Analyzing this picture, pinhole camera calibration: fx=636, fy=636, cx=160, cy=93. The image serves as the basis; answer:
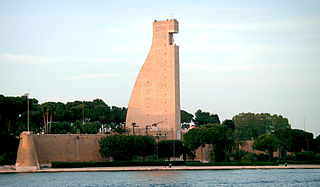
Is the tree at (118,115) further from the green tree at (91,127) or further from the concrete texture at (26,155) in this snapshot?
the concrete texture at (26,155)

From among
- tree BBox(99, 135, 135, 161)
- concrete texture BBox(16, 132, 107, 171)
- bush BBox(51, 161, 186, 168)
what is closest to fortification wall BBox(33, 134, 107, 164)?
concrete texture BBox(16, 132, 107, 171)

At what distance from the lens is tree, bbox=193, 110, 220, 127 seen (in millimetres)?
114562

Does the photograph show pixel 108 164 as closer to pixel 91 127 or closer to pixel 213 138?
pixel 213 138

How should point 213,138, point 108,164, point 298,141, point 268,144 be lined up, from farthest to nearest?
point 298,141 → point 268,144 → point 213,138 → point 108,164

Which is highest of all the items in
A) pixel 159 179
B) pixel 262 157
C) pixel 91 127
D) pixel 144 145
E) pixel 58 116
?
pixel 58 116

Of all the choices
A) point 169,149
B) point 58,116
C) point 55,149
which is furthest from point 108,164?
point 58,116

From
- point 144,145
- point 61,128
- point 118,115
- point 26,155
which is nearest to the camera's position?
point 26,155

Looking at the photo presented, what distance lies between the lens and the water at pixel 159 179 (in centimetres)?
4712

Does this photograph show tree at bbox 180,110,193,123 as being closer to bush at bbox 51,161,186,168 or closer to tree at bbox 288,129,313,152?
tree at bbox 288,129,313,152

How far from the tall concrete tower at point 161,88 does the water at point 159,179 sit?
2167 centimetres

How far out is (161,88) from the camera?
80.8 metres

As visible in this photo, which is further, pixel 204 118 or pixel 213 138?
pixel 204 118

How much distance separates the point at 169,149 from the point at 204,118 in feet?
141

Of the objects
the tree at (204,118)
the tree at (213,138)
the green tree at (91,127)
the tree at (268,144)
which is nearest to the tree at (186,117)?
the tree at (204,118)
